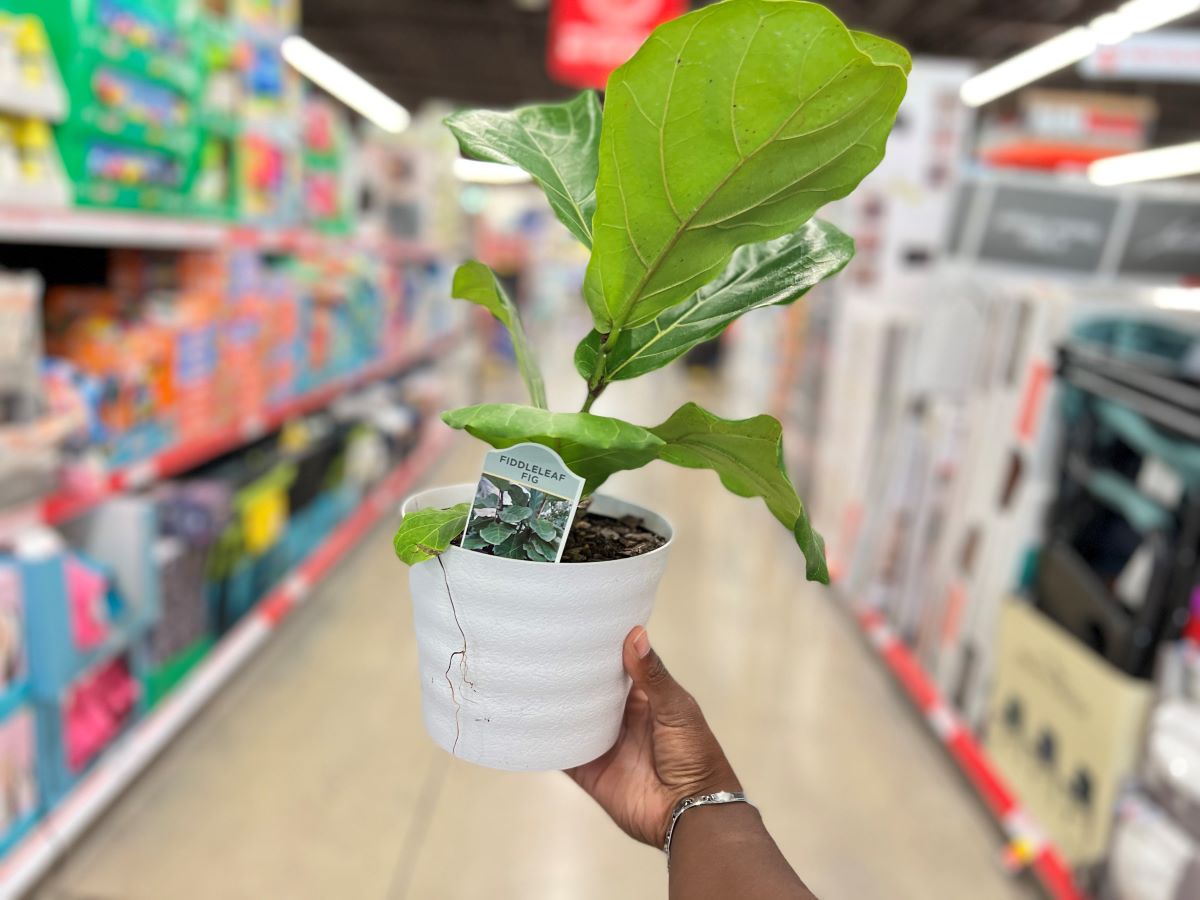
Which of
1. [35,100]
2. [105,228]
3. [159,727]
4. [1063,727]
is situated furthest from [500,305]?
[159,727]

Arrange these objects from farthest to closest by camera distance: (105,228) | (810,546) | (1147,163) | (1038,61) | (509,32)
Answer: (509,32)
(1147,163)
(1038,61)
(105,228)
(810,546)

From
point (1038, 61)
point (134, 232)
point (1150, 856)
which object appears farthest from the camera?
point (1038, 61)

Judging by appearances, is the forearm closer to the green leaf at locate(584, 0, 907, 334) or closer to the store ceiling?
the green leaf at locate(584, 0, 907, 334)

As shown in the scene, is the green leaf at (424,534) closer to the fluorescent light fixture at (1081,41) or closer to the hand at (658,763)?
the hand at (658,763)

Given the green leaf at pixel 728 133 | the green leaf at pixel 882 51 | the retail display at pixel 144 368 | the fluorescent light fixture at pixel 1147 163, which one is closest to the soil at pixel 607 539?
the green leaf at pixel 728 133

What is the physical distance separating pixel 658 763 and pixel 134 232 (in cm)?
181

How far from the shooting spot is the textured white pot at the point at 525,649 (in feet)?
2.38

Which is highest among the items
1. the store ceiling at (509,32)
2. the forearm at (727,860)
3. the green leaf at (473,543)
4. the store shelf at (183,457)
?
the store ceiling at (509,32)

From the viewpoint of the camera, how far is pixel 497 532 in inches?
28.2

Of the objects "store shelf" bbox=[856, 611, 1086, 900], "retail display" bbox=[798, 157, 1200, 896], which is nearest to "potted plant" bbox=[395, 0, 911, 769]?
"retail display" bbox=[798, 157, 1200, 896]

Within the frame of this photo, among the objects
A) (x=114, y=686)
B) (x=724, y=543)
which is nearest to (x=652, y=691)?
(x=114, y=686)

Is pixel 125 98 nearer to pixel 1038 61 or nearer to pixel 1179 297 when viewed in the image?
pixel 1179 297

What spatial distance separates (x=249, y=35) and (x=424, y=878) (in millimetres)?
2506

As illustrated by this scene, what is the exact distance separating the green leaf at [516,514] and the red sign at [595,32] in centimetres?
546
